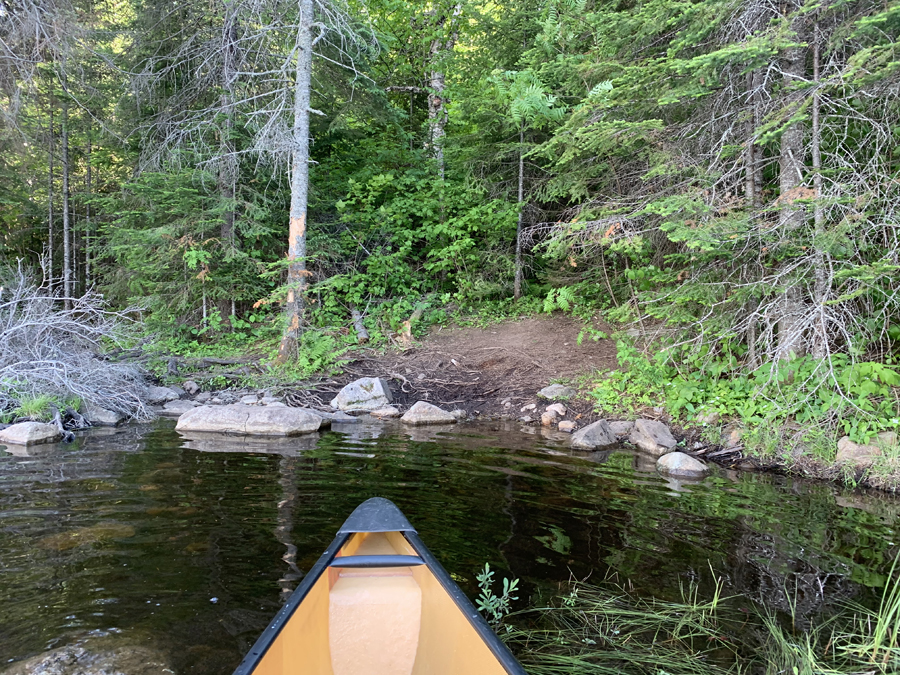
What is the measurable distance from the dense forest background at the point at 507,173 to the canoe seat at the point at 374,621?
4.74 metres

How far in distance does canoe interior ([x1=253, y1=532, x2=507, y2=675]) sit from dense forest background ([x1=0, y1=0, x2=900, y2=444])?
15.5ft

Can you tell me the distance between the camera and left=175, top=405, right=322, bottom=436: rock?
746 centimetres

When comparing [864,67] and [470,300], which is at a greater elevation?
[864,67]

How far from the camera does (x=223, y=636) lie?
274 cm

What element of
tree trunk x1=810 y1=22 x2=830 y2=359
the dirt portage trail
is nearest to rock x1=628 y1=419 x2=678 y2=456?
the dirt portage trail

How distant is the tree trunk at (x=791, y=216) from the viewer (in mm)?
5988

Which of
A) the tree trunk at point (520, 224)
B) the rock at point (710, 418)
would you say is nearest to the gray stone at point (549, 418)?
the rock at point (710, 418)

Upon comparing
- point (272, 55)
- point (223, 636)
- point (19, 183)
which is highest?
point (272, 55)

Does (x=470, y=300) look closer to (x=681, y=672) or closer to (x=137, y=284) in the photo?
(x=137, y=284)

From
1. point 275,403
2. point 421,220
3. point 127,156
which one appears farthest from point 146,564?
point 127,156

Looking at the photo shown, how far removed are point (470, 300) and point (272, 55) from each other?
720 centimetres

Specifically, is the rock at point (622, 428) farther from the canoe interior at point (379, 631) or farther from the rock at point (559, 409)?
the canoe interior at point (379, 631)

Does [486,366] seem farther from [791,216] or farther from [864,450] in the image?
[864,450]

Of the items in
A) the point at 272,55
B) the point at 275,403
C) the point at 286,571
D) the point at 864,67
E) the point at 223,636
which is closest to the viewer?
the point at 223,636
